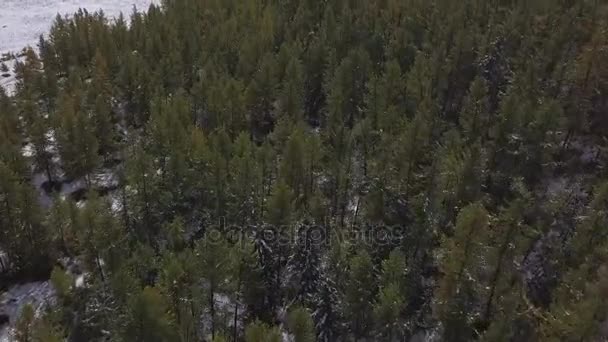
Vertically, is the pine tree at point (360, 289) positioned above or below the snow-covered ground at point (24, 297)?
above

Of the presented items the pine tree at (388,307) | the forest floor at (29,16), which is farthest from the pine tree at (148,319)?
the forest floor at (29,16)

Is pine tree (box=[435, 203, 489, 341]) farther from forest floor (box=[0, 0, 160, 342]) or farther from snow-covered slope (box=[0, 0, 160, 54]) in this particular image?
snow-covered slope (box=[0, 0, 160, 54])

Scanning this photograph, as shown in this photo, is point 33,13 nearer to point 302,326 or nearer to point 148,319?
point 148,319

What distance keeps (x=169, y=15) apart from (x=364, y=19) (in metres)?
22.5

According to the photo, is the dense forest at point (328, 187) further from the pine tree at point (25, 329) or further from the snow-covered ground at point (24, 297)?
the snow-covered ground at point (24, 297)

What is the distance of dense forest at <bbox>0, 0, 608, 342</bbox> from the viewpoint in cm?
2748

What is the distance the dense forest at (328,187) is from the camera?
90.2 feet

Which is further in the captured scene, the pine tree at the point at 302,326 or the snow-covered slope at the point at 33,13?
the snow-covered slope at the point at 33,13

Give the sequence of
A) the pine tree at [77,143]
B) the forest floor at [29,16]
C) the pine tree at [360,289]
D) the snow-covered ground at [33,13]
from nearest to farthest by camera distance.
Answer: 1. the pine tree at [360,289]
2. the pine tree at [77,143]
3. the forest floor at [29,16]
4. the snow-covered ground at [33,13]

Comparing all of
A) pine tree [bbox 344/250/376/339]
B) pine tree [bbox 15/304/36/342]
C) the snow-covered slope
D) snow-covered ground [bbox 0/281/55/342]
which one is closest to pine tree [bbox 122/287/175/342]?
pine tree [bbox 15/304/36/342]

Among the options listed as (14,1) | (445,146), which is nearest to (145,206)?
(445,146)

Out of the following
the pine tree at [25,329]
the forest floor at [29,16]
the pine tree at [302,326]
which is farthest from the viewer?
the forest floor at [29,16]

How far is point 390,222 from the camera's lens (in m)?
33.2

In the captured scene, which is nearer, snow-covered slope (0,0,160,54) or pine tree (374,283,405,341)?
pine tree (374,283,405,341)
